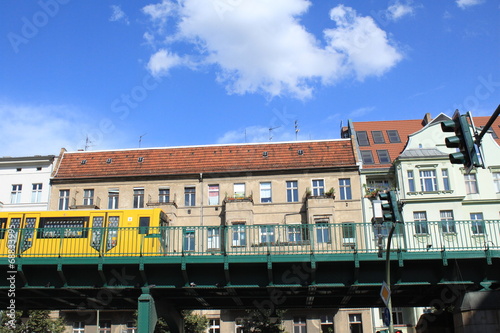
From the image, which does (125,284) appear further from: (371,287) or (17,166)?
(17,166)

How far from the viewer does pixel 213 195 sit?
44.3 meters

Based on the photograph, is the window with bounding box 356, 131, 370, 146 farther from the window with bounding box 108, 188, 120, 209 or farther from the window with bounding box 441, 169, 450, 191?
the window with bounding box 108, 188, 120, 209

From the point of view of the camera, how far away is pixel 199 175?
146 ft

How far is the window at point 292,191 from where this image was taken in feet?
143

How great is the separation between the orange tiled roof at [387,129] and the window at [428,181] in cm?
379

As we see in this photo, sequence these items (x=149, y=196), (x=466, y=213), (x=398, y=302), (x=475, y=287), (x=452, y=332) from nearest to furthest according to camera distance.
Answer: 1. (x=475, y=287)
2. (x=452, y=332)
3. (x=398, y=302)
4. (x=466, y=213)
5. (x=149, y=196)

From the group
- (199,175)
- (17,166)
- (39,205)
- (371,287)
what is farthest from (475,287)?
(17,166)

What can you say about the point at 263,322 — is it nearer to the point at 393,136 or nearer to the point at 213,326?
the point at 213,326

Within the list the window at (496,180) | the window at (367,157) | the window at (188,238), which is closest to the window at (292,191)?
the window at (367,157)

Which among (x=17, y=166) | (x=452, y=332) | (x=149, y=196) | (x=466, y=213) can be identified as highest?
(x=17, y=166)

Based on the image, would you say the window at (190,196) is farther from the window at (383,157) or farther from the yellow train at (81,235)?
the yellow train at (81,235)

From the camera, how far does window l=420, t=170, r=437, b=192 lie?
41.4 m

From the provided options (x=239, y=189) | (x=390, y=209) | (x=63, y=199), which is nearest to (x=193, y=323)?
(x=239, y=189)

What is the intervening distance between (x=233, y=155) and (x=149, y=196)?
789cm
